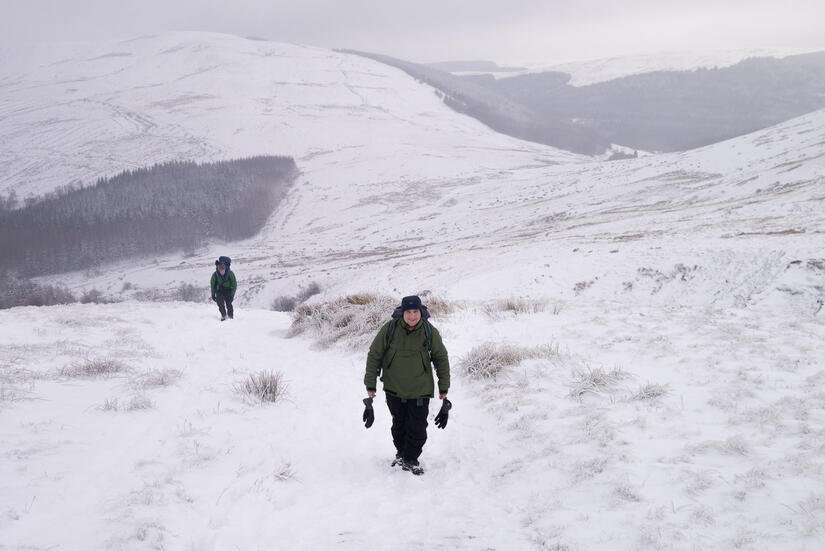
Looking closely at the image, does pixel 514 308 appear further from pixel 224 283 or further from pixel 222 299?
pixel 222 299

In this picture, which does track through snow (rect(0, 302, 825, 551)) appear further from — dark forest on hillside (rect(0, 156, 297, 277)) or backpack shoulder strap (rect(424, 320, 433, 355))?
dark forest on hillside (rect(0, 156, 297, 277))

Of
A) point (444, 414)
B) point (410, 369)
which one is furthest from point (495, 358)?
point (410, 369)

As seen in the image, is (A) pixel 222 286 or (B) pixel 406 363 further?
(A) pixel 222 286

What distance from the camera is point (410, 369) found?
190 inches

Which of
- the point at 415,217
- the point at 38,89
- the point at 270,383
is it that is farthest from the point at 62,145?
the point at 270,383

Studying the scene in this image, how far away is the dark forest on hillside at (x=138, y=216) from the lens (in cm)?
7056

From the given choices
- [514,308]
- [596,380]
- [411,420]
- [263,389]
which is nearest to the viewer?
[411,420]

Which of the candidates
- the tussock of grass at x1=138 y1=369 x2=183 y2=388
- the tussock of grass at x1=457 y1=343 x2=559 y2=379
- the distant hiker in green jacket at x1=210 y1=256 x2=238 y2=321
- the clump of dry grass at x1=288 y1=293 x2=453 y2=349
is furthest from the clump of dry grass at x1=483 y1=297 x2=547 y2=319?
the distant hiker in green jacket at x1=210 y1=256 x2=238 y2=321

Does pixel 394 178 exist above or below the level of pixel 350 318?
above

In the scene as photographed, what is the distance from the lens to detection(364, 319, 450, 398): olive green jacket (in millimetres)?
4840

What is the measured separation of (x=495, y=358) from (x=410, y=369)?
10.2 feet

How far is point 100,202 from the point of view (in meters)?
79.6

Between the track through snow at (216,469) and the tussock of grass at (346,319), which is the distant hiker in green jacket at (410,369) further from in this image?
the tussock of grass at (346,319)

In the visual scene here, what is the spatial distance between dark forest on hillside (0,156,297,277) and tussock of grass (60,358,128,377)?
66.2m
